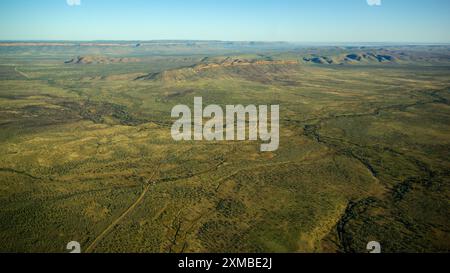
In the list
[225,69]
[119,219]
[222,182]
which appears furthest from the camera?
[225,69]

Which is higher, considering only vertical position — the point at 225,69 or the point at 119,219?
the point at 225,69

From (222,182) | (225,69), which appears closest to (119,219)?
(222,182)

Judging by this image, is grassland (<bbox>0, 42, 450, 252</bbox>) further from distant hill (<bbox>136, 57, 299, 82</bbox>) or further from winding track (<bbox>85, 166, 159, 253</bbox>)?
distant hill (<bbox>136, 57, 299, 82</bbox>)

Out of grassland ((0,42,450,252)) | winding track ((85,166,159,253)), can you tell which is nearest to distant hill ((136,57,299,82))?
grassland ((0,42,450,252))

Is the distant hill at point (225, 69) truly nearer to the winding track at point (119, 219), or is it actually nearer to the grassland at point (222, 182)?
the grassland at point (222, 182)

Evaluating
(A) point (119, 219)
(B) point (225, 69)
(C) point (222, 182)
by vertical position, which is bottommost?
(A) point (119, 219)

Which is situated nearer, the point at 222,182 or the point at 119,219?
the point at 119,219

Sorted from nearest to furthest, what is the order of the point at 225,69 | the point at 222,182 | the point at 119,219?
1. the point at 119,219
2. the point at 222,182
3. the point at 225,69

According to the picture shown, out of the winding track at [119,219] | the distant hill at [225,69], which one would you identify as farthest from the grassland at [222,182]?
the distant hill at [225,69]

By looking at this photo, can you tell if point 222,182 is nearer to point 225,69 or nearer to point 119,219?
point 119,219

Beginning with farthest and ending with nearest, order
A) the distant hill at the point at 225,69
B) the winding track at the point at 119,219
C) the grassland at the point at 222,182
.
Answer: the distant hill at the point at 225,69, the grassland at the point at 222,182, the winding track at the point at 119,219
